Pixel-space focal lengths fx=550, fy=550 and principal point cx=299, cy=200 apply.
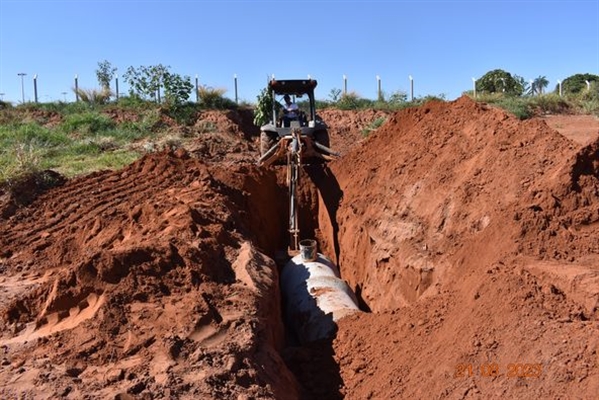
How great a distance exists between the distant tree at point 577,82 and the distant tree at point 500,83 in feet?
17.1

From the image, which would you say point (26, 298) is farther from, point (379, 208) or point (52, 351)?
point (379, 208)

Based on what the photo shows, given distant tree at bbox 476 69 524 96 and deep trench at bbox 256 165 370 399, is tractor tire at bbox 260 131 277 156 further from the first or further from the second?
distant tree at bbox 476 69 524 96

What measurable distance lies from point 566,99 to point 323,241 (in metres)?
21.1

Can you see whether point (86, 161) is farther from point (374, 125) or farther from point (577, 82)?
point (577, 82)

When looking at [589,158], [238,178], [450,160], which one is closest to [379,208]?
[450,160]

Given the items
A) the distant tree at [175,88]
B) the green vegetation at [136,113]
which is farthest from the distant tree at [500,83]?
the distant tree at [175,88]

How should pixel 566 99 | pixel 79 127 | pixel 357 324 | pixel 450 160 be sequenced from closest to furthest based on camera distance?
1. pixel 357 324
2. pixel 450 160
3. pixel 79 127
4. pixel 566 99

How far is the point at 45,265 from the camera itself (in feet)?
24.0

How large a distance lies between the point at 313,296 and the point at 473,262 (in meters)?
2.10

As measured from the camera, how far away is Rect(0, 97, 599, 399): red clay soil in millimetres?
3975

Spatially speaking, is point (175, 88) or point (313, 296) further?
point (175, 88)

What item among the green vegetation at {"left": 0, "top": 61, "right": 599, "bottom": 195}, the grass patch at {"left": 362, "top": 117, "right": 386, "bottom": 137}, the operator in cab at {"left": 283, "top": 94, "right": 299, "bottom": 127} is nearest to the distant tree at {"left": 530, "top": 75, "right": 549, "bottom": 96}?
the green vegetation at {"left": 0, "top": 61, "right": 599, "bottom": 195}

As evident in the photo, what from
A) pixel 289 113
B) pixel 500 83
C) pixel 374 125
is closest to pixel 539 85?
pixel 500 83

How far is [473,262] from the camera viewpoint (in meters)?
5.74
